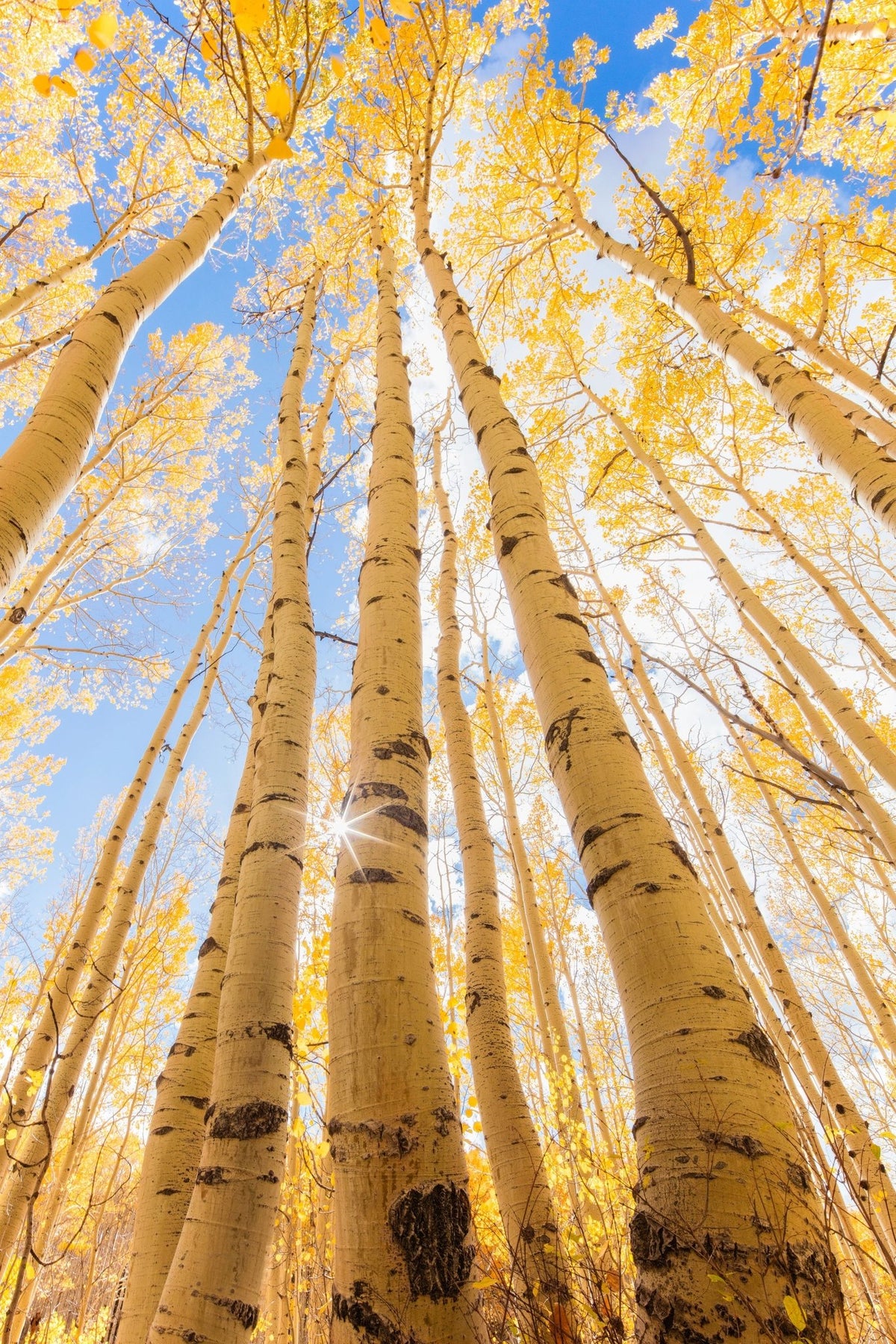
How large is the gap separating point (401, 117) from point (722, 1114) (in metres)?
8.11

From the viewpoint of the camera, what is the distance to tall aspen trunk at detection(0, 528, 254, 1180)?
12.4ft

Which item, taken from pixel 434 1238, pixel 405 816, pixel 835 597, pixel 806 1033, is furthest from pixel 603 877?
pixel 835 597

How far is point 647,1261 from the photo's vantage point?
91cm

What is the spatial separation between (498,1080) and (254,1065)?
5.25ft


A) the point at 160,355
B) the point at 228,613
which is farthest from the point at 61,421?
the point at 160,355

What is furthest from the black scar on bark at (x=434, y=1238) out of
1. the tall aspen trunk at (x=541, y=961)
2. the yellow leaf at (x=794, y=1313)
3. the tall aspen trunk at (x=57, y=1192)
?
the tall aspen trunk at (x=541, y=961)

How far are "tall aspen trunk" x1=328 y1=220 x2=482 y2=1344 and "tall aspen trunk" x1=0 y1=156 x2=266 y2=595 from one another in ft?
4.05

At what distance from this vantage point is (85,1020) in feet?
12.8

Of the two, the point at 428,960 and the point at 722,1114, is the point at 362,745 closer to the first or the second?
the point at 428,960

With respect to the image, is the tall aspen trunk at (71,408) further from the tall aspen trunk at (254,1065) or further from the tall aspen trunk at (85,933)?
the tall aspen trunk at (85,933)

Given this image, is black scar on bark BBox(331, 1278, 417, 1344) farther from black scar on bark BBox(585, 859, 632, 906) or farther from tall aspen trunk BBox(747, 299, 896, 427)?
tall aspen trunk BBox(747, 299, 896, 427)

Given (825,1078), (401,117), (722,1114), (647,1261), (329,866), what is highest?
(401,117)

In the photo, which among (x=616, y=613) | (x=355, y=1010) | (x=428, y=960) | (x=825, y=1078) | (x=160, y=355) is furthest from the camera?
(x=160, y=355)

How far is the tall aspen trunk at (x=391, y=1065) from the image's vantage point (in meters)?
1.02
